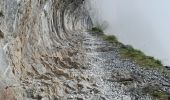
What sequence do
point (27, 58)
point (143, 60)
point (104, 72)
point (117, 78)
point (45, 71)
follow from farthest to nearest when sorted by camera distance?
point (143, 60) → point (104, 72) → point (117, 78) → point (45, 71) → point (27, 58)

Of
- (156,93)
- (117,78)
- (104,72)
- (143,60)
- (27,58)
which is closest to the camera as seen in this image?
(156,93)

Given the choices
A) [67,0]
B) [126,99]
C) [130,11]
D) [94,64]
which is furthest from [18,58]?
[130,11]

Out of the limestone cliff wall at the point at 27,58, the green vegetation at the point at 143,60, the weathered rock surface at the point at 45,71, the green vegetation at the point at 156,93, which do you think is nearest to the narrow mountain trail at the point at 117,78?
the weathered rock surface at the point at 45,71

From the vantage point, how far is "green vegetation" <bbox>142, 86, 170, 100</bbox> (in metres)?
20.2

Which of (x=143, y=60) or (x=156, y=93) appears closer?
(x=156, y=93)

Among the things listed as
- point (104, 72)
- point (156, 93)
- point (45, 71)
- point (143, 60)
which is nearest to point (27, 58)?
point (45, 71)

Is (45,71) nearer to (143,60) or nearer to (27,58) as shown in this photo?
(27,58)

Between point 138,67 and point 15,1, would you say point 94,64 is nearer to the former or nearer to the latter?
point 138,67

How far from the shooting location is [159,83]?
23.3 m

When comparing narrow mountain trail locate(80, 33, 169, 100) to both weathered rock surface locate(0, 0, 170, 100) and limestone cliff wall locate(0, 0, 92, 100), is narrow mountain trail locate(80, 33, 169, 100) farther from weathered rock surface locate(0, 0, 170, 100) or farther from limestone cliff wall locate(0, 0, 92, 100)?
limestone cliff wall locate(0, 0, 92, 100)

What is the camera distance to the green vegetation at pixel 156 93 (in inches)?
796

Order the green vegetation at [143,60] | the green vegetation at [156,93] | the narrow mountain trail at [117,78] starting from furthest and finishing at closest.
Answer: the green vegetation at [143,60] < the narrow mountain trail at [117,78] < the green vegetation at [156,93]

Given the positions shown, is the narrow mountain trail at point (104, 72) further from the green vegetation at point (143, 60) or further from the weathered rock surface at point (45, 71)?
the green vegetation at point (143, 60)

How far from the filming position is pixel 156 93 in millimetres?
20719
